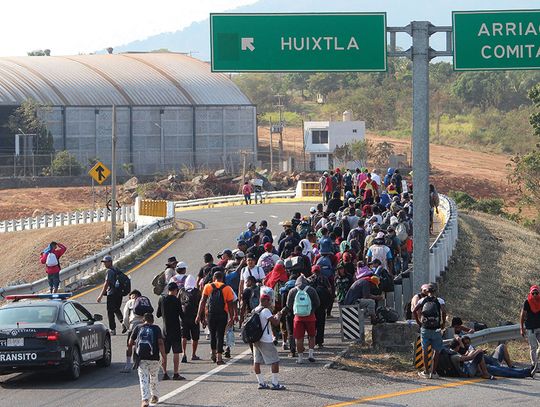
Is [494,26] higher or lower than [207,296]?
higher

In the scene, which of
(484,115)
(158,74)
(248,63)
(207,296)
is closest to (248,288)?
(207,296)

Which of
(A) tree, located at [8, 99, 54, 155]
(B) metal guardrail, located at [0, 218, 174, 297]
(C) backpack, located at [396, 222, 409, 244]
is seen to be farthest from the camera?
(A) tree, located at [8, 99, 54, 155]

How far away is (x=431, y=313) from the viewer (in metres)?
17.6

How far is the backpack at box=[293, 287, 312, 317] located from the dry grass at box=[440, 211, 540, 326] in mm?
8664

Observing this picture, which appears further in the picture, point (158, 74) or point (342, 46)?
point (158, 74)

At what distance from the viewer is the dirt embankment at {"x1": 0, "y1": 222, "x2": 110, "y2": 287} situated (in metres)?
46.2

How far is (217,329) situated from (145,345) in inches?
143

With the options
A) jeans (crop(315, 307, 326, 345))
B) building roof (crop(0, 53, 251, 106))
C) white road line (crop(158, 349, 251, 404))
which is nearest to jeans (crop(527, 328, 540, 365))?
jeans (crop(315, 307, 326, 345))

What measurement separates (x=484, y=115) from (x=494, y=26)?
121 m

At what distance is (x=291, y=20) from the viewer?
1941cm

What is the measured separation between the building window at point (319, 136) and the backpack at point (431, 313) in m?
83.7

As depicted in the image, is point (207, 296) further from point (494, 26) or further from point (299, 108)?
point (299, 108)

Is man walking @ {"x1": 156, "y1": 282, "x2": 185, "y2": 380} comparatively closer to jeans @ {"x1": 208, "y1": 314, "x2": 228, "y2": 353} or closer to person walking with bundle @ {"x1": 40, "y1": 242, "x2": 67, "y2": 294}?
jeans @ {"x1": 208, "y1": 314, "x2": 228, "y2": 353}

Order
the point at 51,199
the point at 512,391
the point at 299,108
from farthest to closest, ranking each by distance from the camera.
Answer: the point at 299,108
the point at 51,199
the point at 512,391
